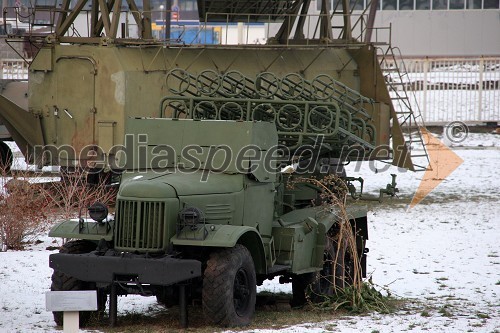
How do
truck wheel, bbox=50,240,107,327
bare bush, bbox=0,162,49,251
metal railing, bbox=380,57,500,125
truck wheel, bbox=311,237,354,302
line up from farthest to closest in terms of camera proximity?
metal railing, bbox=380,57,500,125 → bare bush, bbox=0,162,49,251 → truck wheel, bbox=311,237,354,302 → truck wheel, bbox=50,240,107,327

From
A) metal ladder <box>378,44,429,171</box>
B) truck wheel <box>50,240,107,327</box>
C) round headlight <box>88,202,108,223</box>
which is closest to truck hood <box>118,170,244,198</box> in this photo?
round headlight <box>88,202,108,223</box>

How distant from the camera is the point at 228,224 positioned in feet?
33.3

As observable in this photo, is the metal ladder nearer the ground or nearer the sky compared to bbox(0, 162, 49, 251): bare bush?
nearer the sky

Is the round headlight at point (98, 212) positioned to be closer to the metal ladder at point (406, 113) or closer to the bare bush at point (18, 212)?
the bare bush at point (18, 212)

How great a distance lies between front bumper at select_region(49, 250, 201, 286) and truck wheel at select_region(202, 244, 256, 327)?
0.27 metres

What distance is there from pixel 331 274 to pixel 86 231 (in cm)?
313

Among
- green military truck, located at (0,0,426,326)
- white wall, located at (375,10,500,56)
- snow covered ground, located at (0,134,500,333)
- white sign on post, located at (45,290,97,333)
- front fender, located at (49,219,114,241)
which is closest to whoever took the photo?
white sign on post, located at (45,290,97,333)

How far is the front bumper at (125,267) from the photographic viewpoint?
30.2 ft

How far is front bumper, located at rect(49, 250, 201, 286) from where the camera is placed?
9195 millimetres

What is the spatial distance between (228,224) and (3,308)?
98.4 inches

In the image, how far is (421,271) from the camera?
531 inches

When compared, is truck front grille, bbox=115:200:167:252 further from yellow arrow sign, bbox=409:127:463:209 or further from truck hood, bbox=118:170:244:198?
yellow arrow sign, bbox=409:127:463:209

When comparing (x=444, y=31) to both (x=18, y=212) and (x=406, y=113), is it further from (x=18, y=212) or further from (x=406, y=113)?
(x=18, y=212)

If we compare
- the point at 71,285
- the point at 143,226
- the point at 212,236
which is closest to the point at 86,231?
the point at 71,285
